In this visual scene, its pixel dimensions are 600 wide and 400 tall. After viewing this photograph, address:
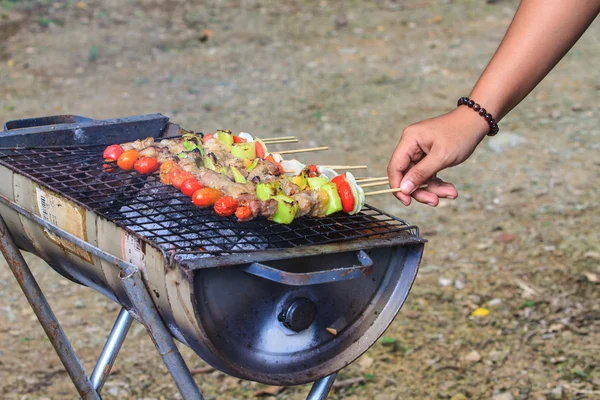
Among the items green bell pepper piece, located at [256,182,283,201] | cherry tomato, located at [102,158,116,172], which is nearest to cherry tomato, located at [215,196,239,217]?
green bell pepper piece, located at [256,182,283,201]

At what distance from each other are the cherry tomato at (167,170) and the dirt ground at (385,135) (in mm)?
1827

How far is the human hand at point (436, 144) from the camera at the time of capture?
249cm

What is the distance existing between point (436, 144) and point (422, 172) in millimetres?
119

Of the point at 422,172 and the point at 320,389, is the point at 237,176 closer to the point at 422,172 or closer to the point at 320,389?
the point at 422,172

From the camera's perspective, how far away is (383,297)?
2.43 m

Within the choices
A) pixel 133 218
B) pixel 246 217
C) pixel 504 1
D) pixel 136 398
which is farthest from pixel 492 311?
pixel 504 1

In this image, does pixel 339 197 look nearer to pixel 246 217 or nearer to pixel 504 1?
pixel 246 217

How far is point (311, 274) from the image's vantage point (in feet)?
6.68

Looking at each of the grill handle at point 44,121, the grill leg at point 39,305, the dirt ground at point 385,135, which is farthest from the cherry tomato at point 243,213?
the dirt ground at point 385,135

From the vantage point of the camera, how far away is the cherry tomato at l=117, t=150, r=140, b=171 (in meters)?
2.74

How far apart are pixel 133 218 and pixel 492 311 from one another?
10.4 feet

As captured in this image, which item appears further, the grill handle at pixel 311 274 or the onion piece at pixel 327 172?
the onion piece at pixel 327 172

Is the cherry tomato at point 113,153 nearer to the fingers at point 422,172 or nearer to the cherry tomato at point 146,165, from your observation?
the cherry tomato at point 146,165

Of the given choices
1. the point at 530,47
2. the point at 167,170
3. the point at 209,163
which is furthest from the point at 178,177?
the point at 530,47
